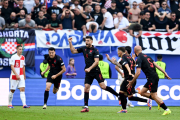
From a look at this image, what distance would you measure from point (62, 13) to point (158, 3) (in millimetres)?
5723

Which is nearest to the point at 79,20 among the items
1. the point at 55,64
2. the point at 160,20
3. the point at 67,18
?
the point at 67,18

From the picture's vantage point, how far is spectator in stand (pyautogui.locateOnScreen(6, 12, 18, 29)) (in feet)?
59.5

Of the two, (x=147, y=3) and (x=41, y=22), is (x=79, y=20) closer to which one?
(x=41, y=22)

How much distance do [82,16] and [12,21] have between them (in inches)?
147

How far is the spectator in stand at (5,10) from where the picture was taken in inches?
730

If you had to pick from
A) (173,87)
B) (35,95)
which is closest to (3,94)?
(35,95)

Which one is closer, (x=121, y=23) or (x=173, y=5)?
(x=121, y=23)

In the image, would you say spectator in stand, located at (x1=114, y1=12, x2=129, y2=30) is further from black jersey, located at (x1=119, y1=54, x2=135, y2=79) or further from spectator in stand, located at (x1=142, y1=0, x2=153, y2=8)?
black jersey, located at (x1=119, y1=54, x2=135, y2=79)

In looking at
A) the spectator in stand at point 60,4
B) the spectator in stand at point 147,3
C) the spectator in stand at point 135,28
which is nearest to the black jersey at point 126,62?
the spectator in stand at point 135,28

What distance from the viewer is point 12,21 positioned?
18.5 m

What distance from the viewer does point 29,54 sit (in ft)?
60.6

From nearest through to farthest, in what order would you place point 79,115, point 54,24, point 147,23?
point 79,115 < point 54,24 < point 147,23

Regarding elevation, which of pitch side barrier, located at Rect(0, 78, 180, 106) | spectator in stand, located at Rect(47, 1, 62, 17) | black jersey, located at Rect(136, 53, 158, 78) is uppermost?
spectator in stand, located at Rect(47, 1, 62, 17)

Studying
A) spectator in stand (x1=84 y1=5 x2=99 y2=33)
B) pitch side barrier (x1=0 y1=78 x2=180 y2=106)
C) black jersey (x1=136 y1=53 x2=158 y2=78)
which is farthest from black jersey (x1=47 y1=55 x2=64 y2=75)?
spectator in stand (x1=84 y1=5 x2=99 y2=33)
